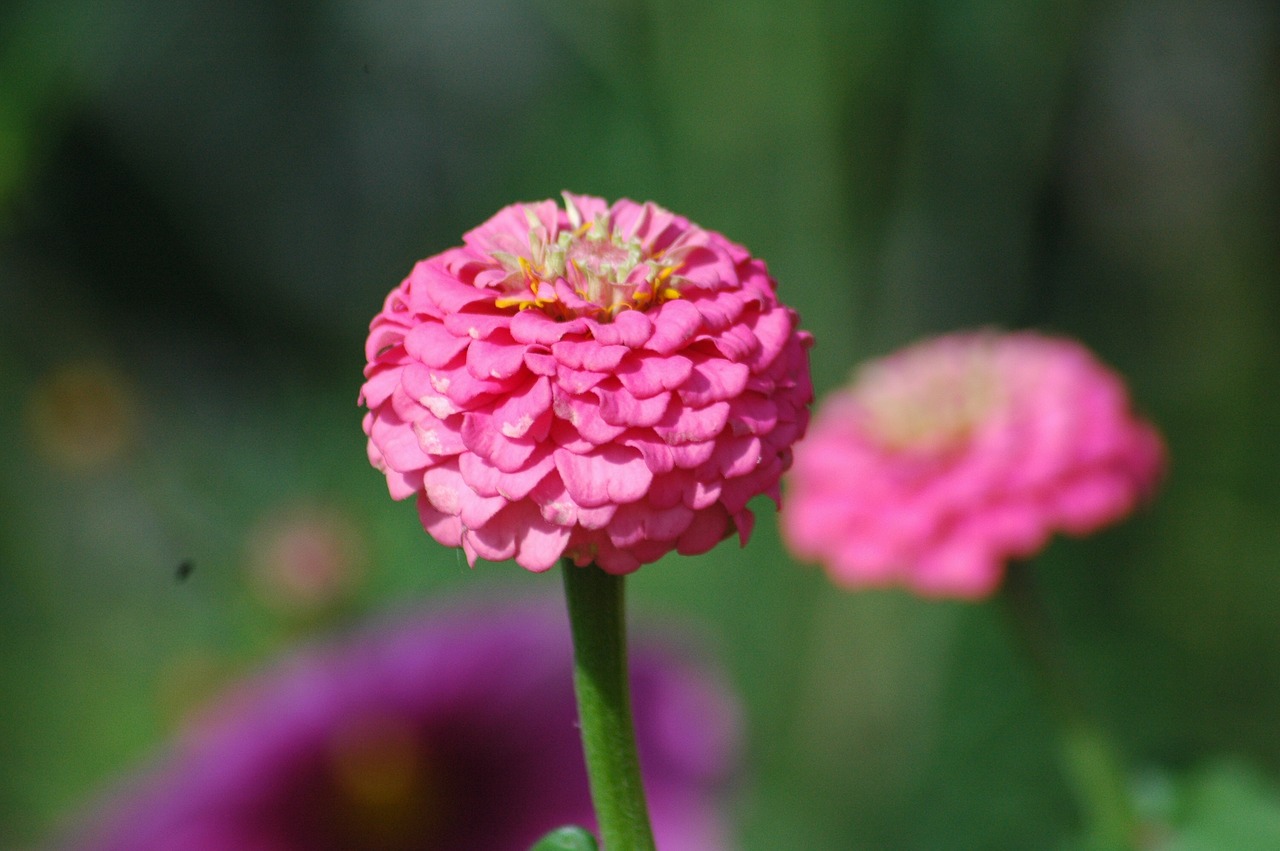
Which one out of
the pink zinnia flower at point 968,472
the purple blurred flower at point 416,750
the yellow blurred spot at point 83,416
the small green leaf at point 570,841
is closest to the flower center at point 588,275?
the small green leaf at point 570,841

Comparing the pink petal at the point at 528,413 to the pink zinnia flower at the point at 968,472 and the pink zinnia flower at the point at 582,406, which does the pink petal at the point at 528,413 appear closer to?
the pink zinnia flower at the point at 582,406

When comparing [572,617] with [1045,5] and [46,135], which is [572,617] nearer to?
[1045,5]

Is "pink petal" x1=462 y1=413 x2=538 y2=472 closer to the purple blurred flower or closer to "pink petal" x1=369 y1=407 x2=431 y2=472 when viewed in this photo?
"pink petal" x1=369 y1=407 x2=431 y2=472

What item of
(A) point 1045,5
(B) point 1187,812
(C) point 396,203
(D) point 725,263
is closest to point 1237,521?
(A) point 1045,5

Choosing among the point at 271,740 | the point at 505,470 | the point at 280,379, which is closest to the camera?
the point at 505,470

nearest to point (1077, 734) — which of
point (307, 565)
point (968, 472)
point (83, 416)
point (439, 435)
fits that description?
point (968, 472)
